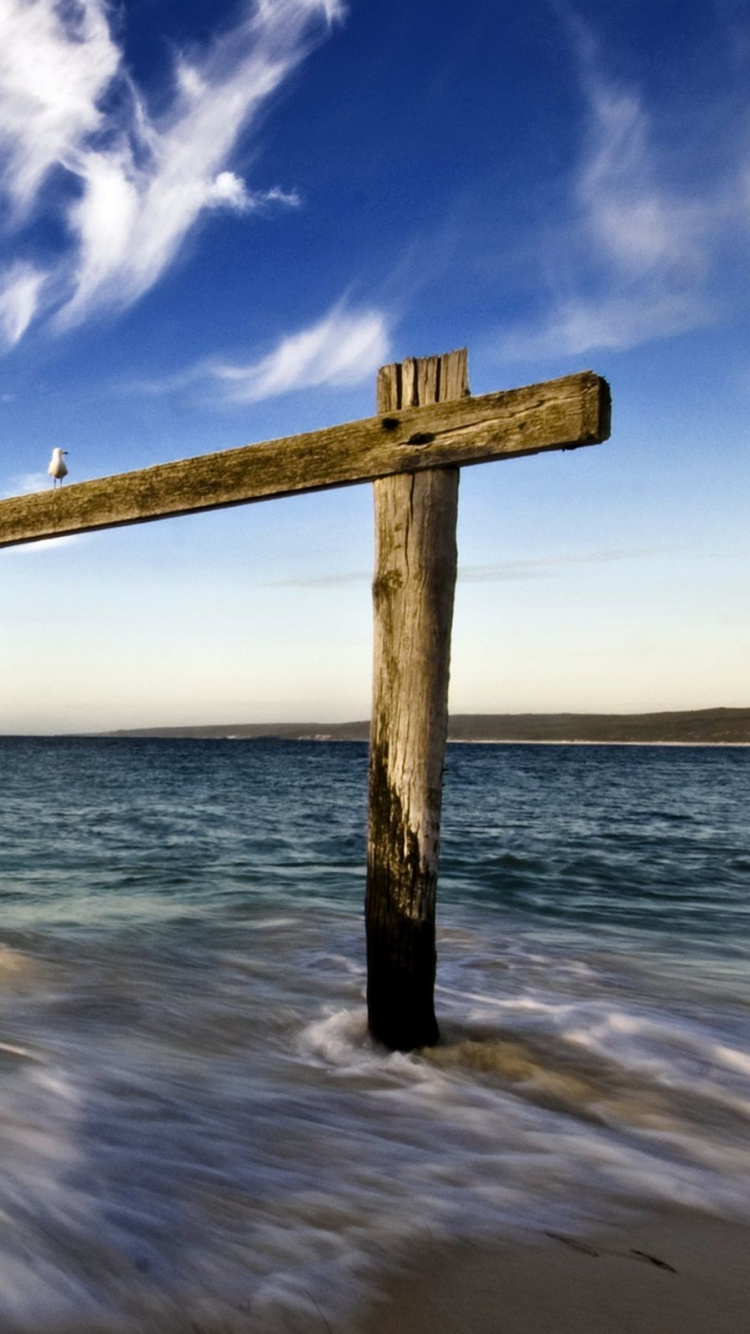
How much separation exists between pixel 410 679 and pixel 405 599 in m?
0.38

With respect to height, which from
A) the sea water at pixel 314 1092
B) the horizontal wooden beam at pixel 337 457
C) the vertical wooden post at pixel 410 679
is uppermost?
the horizontal wooden beam at pixel 337 457

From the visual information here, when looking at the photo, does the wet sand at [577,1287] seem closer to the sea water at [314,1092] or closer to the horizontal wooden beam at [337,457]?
the sea water at [314,1092]

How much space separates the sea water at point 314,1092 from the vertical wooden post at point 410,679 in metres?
0.74

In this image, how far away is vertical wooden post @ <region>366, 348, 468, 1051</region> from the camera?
13.2 ft

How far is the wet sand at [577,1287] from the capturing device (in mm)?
2203

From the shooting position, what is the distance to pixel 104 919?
355 inches

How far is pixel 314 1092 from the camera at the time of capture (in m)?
4.00

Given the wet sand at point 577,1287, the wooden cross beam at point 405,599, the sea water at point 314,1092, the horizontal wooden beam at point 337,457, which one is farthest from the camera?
the wooden cross beam at point 405,599

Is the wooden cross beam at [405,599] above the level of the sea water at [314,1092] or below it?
above

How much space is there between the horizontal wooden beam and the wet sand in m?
2.86

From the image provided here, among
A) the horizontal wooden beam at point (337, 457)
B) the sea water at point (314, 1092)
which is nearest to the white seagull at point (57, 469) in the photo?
the horizontal wooden beam at point (337, 457)

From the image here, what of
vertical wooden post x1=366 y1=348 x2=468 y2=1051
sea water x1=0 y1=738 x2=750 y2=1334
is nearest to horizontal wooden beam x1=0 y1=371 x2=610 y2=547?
vertical wooden post x1=366 y1=348 x2=468 y2=1051

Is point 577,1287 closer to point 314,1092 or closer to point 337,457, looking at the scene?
point 314,1092

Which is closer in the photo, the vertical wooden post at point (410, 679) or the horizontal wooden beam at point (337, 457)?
the horizontal wooden beam at point (337, 457)
